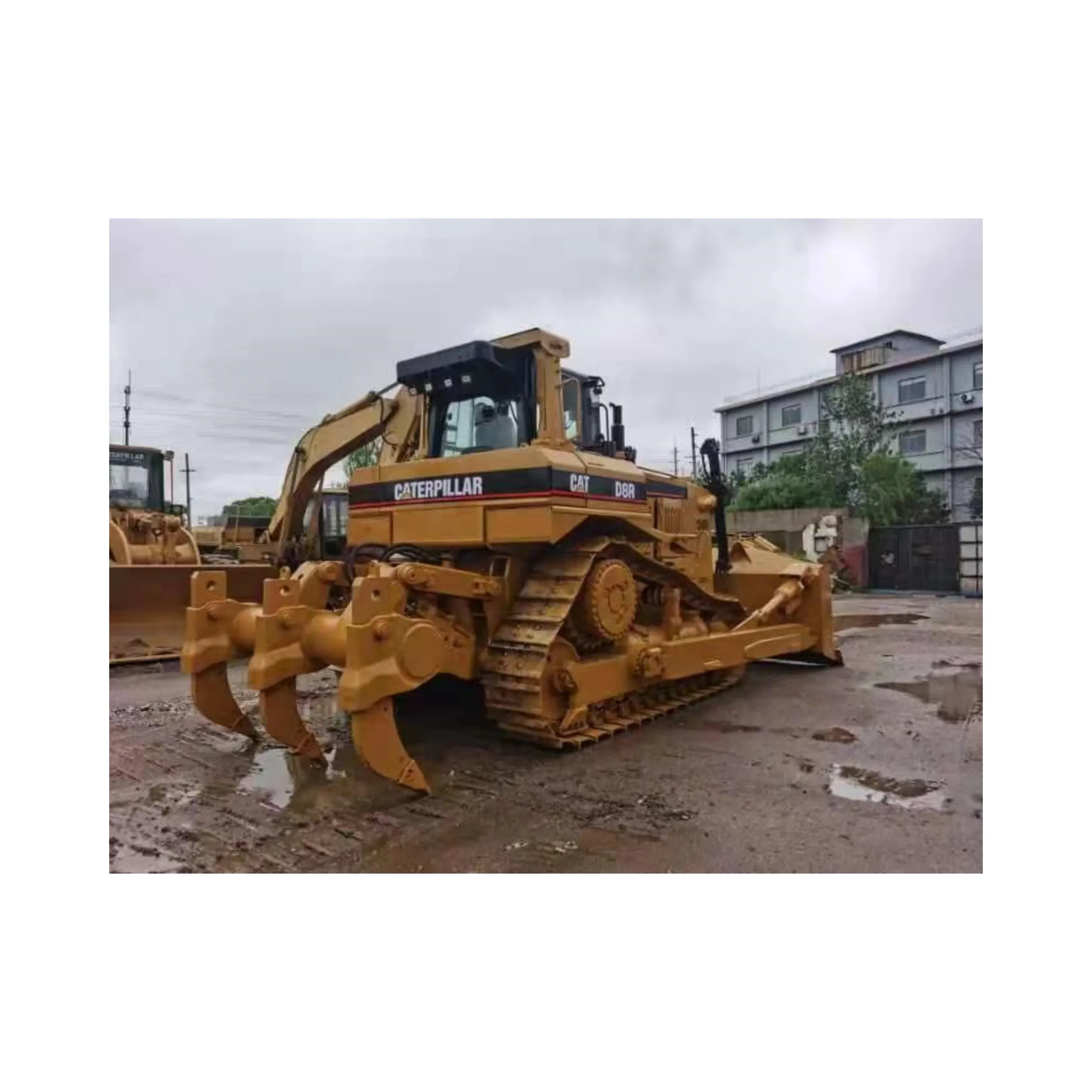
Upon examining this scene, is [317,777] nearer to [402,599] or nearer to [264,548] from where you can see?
[402,599]

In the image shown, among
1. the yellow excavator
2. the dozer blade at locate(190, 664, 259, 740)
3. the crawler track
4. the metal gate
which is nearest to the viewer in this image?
the crawler track

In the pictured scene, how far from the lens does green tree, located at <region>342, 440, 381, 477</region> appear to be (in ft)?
24.9

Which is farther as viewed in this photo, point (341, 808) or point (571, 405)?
point (571, 405)

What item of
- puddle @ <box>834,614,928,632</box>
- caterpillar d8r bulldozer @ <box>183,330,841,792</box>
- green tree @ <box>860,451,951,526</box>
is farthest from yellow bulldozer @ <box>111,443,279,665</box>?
green tree @ <box>860,451,951,526</box>

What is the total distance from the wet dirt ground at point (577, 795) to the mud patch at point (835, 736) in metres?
0.02

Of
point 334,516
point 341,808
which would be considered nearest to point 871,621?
point 334,516

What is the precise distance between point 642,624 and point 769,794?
2.27m

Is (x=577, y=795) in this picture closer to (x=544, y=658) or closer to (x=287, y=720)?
(x=544, y=658)

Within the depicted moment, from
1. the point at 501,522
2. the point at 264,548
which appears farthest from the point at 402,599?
the point at 264,548

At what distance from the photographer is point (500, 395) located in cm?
595

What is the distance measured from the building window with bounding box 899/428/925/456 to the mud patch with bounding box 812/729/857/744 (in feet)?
84.8

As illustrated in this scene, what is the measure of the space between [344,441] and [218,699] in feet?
11.3

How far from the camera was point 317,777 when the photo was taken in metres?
4.87

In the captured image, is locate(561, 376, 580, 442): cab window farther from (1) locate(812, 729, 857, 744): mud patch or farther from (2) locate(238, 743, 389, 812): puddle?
(1) locate(812, 729, 857, 744): mud patch
